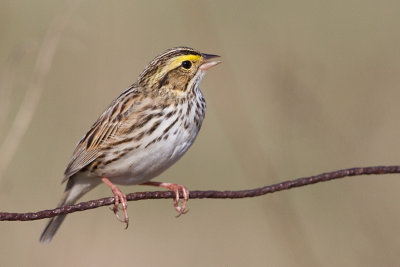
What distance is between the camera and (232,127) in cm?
892

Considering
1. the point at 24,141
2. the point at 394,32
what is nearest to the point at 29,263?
the point at 24,141

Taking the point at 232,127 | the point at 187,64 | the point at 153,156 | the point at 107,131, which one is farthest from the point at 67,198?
the point at 232,127

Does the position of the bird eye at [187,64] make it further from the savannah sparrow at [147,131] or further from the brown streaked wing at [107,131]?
the brown streaked wing at [107,131]

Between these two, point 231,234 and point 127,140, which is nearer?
point 127,140

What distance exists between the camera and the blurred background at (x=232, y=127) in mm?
8031

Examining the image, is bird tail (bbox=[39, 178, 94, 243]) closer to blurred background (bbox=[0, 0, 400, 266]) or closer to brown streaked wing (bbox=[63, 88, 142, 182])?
brown streaked wing (bbox=[63, 88, 142, 182])

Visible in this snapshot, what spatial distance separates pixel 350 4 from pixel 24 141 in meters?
6.59

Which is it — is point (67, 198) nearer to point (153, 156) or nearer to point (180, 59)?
point (153, 156)

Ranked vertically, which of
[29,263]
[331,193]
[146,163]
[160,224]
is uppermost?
A: [146,163]

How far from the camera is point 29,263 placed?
8.06m

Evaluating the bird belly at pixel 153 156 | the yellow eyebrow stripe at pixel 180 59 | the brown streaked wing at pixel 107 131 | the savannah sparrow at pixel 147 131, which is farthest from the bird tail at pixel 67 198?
the yellow eyebrow stripe at pixel 180 59

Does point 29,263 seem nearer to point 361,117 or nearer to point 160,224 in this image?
point 160,224

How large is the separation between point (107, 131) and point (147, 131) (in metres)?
0.39

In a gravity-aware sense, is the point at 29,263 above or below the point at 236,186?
above
